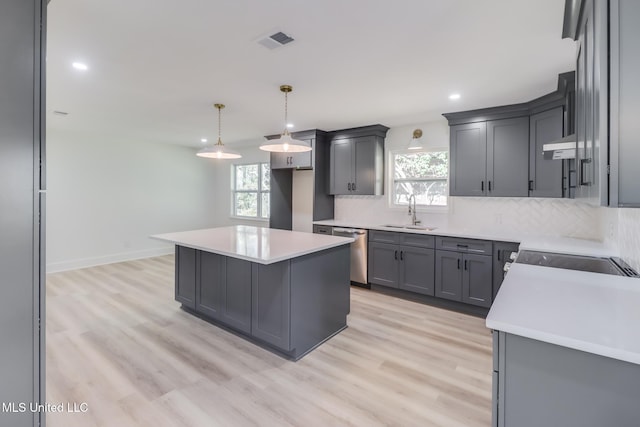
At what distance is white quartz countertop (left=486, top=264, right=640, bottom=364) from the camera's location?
0.98m

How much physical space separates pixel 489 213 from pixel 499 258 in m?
0.85

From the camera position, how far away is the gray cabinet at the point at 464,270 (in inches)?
138

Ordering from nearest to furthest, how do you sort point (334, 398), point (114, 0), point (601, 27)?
point (601, 27), point (114, 0), point (334, 398)

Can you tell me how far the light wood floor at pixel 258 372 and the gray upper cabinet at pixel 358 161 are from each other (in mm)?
1940

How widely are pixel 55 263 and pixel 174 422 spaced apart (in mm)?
5000

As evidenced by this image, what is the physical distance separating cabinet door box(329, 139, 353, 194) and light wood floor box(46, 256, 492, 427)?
207cm

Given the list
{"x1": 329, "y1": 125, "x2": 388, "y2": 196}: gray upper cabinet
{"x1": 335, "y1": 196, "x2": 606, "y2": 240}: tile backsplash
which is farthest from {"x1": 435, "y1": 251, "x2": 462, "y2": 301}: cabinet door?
{"x1": 329, "y1": 125, "x2": 388, "y2": 196}: gray upper cabinet

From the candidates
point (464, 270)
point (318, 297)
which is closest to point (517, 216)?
point (464, 270)

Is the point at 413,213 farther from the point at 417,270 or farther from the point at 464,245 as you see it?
the point at 464,245

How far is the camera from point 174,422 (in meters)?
1.88

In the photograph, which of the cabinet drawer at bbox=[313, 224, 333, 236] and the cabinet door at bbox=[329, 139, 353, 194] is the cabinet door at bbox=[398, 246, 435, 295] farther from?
the cabinet door at bbox=[329, 139, 353, 194]

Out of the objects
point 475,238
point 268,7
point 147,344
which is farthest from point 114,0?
point 475,238

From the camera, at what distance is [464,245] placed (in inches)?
143

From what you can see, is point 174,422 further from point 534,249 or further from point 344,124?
point 344,124
